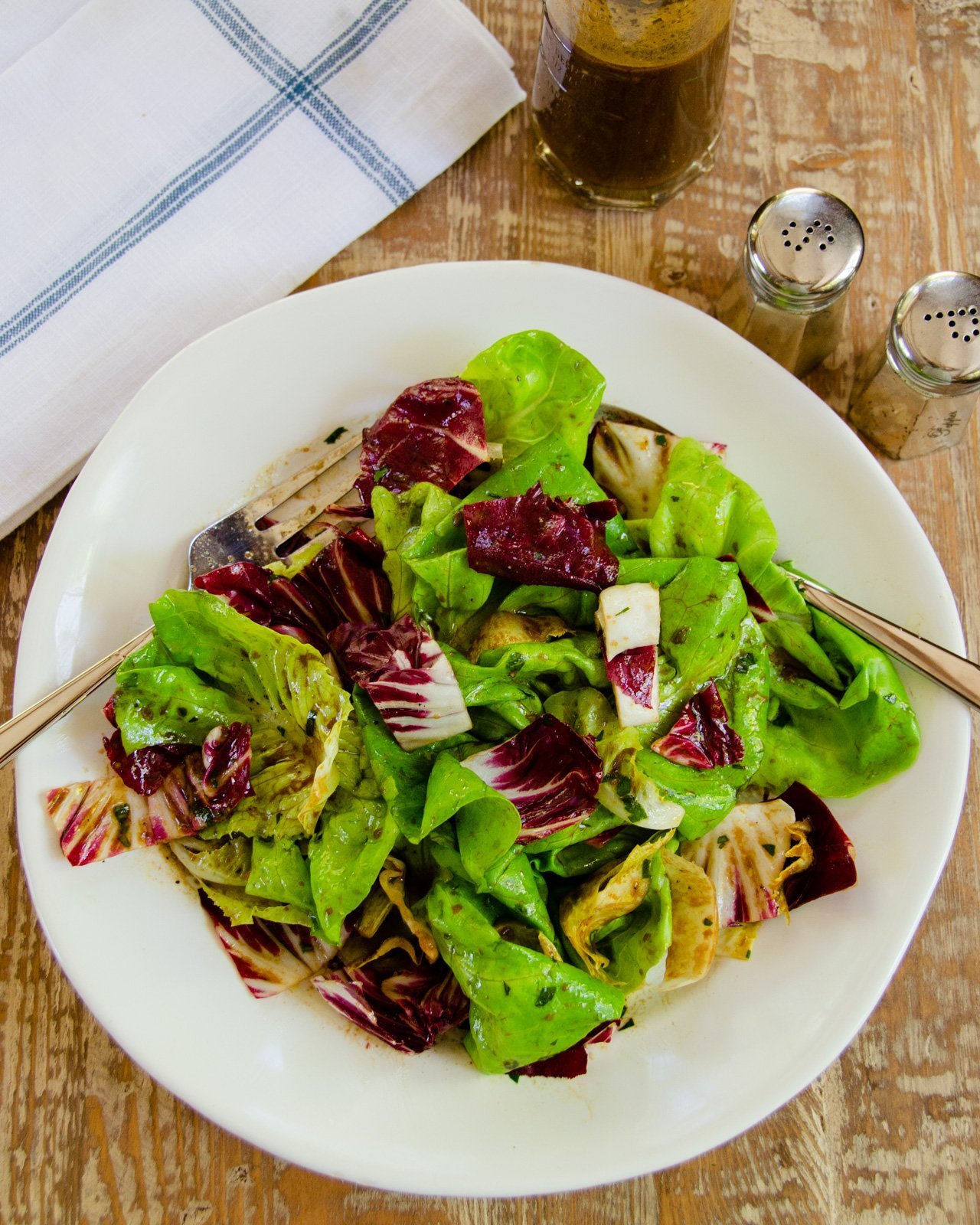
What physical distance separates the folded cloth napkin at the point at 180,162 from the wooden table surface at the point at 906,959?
5.0 inches

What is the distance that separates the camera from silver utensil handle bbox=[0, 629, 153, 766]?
176 cm

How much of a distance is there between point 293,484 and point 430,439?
316mm

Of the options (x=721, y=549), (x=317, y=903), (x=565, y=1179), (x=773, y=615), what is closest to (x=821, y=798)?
(x=773, y=615)

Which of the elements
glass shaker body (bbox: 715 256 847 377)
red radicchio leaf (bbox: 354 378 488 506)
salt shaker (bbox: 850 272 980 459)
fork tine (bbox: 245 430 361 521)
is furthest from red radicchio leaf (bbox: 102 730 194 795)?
salt shaker (bbox: 850 272 980 459)

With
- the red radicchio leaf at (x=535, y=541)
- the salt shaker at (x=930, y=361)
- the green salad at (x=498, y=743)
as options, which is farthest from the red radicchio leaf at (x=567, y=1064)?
the salt shaker at (x=930, y=361)

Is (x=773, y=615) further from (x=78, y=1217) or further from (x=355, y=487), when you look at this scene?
(x=78, y=1217)

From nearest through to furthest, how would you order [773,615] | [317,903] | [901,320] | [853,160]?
[317,903], [773,615], [901,320], [853,160]

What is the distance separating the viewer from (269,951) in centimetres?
185

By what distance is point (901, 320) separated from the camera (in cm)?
213

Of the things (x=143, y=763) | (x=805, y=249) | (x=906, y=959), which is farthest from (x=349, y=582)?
(x=906, y=959)

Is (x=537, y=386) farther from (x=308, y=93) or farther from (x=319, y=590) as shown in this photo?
(x=308, y=93)

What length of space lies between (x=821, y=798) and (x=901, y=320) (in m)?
1.00

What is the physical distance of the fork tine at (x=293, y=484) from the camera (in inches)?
79.4

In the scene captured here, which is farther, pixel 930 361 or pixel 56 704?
pixel 930 361
